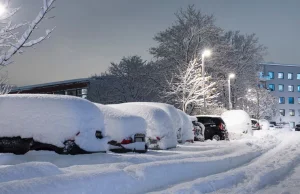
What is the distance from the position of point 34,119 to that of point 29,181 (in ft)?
12.2

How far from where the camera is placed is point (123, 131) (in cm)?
1177

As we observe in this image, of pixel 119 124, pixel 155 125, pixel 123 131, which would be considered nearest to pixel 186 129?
pixel 155 125

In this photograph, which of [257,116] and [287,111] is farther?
[287,111]

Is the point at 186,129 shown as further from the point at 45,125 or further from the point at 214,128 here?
the point at 45,125

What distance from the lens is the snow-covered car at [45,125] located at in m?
9.35

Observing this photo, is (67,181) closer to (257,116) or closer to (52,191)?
(52,191)

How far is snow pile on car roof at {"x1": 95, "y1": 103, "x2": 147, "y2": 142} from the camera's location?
1148cm

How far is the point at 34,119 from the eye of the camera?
9438 millimetres

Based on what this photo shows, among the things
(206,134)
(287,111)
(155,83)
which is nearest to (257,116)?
(155,83)

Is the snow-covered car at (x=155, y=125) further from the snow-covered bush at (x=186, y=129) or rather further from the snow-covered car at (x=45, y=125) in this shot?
the snow-covered car at (x=45, y=125)

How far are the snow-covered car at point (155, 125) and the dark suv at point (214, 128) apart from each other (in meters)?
7.77

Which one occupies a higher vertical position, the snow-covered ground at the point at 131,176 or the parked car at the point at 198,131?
the parked car at the point at 198,131

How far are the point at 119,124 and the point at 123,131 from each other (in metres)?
0.26

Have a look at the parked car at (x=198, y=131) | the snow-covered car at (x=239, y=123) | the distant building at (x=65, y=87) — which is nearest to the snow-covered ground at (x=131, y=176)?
the parked car at (x=198, y=131)
